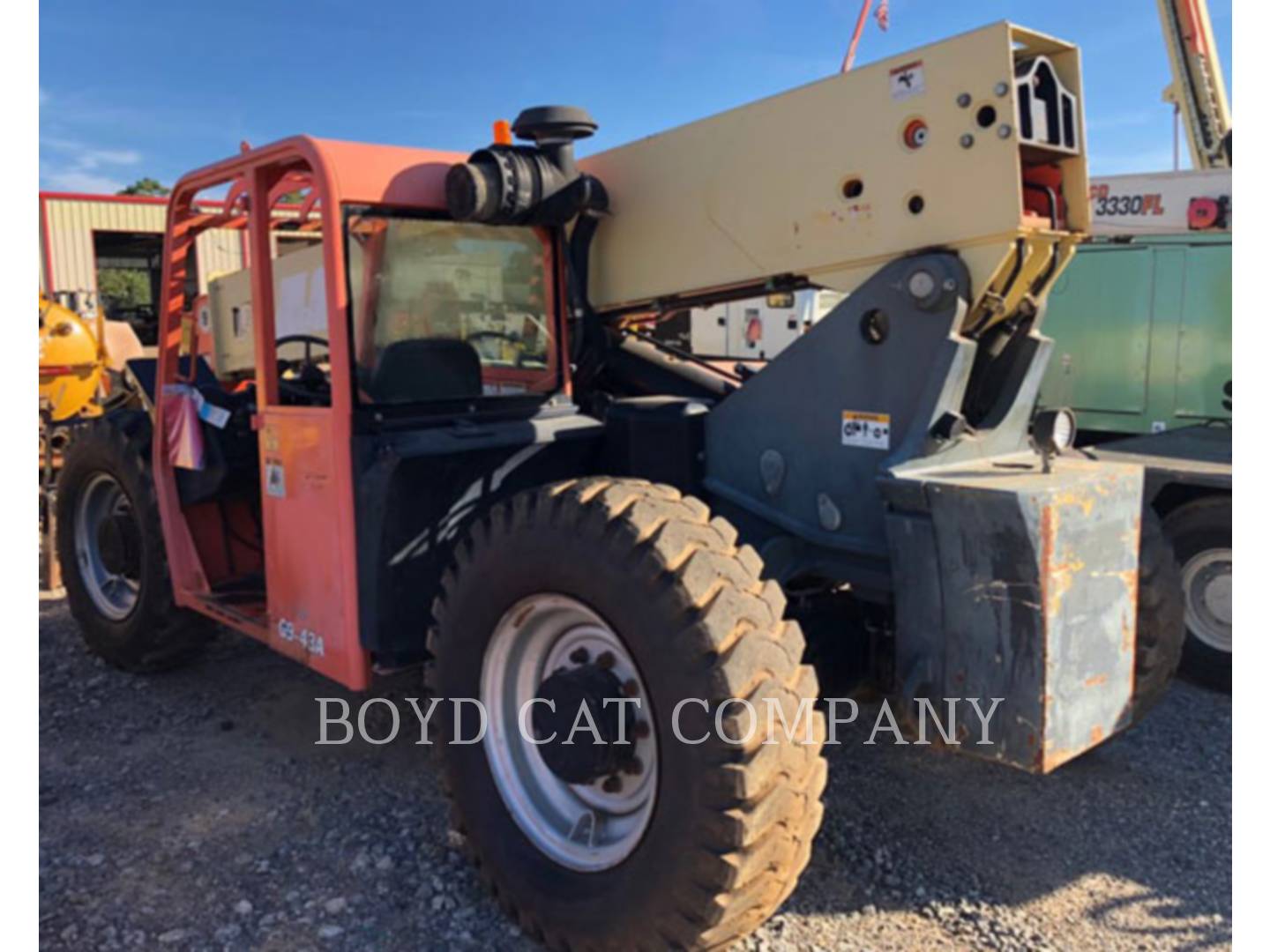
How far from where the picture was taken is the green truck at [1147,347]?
6492 millimetres

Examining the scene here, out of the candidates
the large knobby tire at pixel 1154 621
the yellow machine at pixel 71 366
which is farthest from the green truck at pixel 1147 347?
the yellow machine at pixel 71 366

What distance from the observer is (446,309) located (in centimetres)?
381

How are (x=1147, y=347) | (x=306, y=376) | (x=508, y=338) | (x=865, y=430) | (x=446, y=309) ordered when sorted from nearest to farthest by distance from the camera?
(x=865, y=430) → (x=446, y=309) → (x=508, y=338) → (x=306, y=376) → (x=1147, y=347)

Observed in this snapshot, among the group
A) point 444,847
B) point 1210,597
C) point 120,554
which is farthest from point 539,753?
point 1210,597

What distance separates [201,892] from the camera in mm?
3330

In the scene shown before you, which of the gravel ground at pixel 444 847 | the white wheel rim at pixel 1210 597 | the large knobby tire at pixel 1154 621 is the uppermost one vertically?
the large knobby tire at pixel 1154 621

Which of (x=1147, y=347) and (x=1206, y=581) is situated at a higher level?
(x=1147, y=347)

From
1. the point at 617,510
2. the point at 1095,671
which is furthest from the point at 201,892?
the point at 1095,671

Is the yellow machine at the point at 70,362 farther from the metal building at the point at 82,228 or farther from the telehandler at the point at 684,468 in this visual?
the metal building at the point at 82,228

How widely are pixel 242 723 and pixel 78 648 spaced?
1.71 m

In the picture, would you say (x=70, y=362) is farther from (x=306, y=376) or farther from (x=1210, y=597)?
(x=1210, y=597)

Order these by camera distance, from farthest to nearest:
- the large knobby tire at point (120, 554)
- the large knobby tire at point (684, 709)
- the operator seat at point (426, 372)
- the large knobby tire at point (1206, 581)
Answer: the large knobby tire at point (1206, 581) → the large knobby tire at point (120, 554) → the operator seat at point (426, 372) → the large knobby tire at point (684, 709)

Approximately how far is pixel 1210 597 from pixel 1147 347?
2.04m

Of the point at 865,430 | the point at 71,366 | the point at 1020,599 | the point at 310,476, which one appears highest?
the point at 71,366
